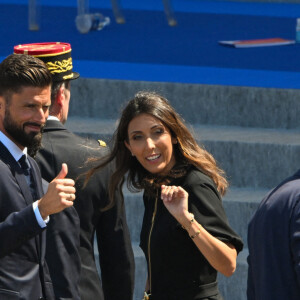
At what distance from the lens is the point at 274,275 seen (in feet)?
8.30

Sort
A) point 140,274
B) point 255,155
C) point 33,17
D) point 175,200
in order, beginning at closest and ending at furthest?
1. point 175,200
2. point 140,274
3. point 255,155
4. point 33,17

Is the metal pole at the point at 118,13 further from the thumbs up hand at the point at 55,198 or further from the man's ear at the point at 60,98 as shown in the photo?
the thumbs up hand at the point at 55,198

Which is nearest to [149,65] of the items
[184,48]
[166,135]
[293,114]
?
[184,48]

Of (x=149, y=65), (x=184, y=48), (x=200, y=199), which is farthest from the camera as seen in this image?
(x=184, y=48)

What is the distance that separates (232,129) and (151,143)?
265 cm

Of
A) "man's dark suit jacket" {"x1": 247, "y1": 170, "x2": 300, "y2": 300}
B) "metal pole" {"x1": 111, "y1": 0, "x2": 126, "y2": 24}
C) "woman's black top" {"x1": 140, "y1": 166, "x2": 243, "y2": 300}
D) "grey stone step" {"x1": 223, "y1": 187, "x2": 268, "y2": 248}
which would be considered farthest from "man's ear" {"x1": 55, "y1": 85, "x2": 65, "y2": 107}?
"metal pole" {"x1": 111, "y1": 0, "x2": 126, "y2": 24}

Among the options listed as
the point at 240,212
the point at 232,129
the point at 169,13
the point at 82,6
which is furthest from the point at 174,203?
the point at 169,13

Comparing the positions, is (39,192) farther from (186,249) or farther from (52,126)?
(186,249)

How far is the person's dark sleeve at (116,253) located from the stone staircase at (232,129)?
5.51 ft

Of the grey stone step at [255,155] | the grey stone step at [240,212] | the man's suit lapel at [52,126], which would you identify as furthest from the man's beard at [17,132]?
the grey stone step at [255,155]

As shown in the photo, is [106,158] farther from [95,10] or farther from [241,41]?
[95,10]

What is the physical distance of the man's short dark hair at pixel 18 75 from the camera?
2766 millimetres

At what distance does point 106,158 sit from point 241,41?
4.62 m

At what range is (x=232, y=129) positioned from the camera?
582 cm
